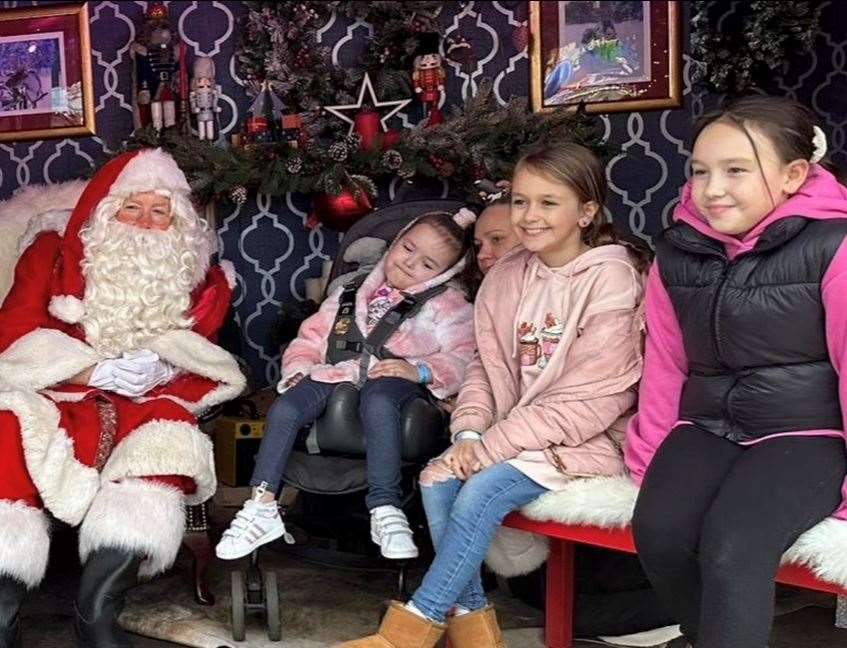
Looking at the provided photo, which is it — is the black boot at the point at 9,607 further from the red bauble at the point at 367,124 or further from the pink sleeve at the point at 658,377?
the red bauble at the point at 367,124

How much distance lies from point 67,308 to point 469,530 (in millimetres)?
1413

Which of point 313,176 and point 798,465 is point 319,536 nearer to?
point 313,176

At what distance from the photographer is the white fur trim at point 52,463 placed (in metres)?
2.76

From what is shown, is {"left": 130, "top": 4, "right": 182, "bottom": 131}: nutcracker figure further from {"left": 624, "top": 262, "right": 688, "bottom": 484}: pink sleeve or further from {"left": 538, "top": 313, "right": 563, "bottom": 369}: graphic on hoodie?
{"left": 624, "top": 262, "right": 688, "bottom": 484}: pink sleeve

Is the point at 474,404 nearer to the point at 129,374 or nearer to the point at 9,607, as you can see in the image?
the point at 129,374

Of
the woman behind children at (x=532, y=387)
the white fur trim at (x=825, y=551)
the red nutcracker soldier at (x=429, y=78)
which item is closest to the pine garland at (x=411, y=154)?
the red nutcracker soldier at (x=429, y=78)

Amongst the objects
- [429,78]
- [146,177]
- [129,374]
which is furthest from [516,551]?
[429,78]

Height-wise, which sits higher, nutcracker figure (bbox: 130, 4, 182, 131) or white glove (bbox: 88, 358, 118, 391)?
nutcracker figure (bbox: 130, 4, 182, 131)

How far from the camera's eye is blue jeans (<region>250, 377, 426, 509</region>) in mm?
2871

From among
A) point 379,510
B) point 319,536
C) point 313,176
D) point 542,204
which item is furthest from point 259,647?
point 313,176

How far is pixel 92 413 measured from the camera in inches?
116

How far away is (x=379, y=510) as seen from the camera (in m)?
2.85

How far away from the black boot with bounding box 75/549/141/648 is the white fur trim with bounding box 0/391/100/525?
6.0 inches

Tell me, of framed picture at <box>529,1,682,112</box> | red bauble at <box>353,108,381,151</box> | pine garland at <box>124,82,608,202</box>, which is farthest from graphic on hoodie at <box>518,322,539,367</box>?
framed picture at <box>529,1,682,112</box>
